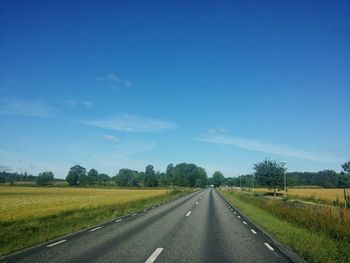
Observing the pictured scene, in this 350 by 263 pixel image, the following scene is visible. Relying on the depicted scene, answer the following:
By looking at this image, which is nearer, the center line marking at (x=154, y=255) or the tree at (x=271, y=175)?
the center line marking at (x=154, y=255)

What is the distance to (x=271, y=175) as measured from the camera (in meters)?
70.4

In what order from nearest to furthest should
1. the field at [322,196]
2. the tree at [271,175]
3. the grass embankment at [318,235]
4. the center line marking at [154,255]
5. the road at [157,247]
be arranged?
the center line marking at [154,255] < the road at [157,247] < the grass embankment at [318,235] < the field at [322,196] < the tree at [271,175]

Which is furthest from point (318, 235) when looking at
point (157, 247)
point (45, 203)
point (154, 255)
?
point (45, 203)

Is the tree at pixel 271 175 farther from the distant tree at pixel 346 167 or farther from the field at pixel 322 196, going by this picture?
the distant tree at pixel 346 167

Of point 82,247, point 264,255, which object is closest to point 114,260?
point 82,247

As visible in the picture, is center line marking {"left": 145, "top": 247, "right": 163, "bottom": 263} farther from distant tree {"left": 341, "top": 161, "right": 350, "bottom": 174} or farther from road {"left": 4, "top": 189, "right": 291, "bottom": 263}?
distant tree {"left": 341, "top": 161, "right": 350, "bottom": 174}

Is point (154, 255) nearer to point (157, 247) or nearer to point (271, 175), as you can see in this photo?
point (157, 247)

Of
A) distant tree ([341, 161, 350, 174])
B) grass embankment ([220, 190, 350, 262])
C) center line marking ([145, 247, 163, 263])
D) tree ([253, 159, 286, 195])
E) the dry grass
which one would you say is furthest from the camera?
distant tree ([341, 161, 350, 174])

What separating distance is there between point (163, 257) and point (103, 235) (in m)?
5.19

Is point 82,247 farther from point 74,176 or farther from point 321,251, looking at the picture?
point 74,176

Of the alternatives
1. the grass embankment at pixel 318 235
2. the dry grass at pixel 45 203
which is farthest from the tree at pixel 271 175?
the grass embankment at pixel 318 235

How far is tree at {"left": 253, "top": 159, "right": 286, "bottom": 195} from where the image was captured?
7019cm

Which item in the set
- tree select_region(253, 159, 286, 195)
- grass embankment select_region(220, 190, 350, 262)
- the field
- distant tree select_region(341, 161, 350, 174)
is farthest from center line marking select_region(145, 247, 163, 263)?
distant tree select_region(341, 161, 350, 174)

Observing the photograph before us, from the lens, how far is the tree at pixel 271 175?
70188 mm
